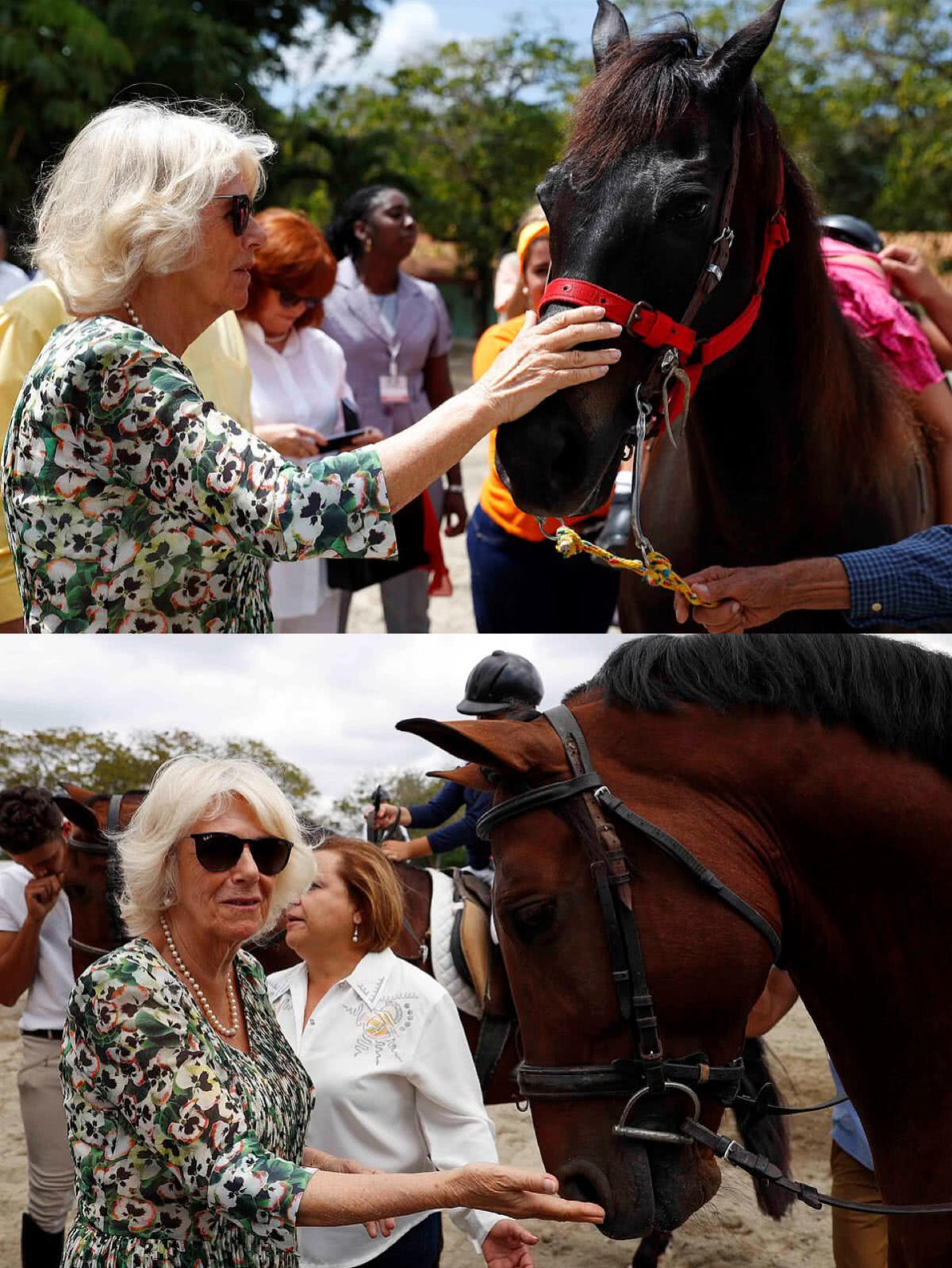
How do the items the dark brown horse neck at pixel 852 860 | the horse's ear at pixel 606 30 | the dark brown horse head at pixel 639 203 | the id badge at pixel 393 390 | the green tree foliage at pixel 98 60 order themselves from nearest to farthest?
the dark brown horse neck at pixel 852 860 → the dark brown horse head at pixel 639 203 → the horse's ear at pixel 606 30 → the id badge at pixel 393 390 → the green tree foliage at pixel 98 60

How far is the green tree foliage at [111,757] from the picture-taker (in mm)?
1726

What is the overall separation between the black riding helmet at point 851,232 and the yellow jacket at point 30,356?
2.16 meters

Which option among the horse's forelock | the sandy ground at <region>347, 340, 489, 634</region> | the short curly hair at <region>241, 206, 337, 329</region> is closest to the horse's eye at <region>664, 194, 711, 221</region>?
the horse's forelock

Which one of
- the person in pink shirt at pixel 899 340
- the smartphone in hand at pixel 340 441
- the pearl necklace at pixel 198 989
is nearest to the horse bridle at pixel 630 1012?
the pearl necklace at pixel 198 989

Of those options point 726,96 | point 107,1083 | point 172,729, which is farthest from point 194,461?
point 726,96

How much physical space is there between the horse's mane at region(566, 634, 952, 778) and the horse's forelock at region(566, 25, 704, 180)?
3.25ft

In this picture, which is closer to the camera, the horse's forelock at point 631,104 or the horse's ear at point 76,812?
the horse's ear at point 76,812

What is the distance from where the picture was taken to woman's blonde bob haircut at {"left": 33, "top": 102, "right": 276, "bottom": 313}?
1.92 metres

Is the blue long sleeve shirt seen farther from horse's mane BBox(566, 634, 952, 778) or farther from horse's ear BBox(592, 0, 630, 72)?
horse's ear BBox(592, 0, 630, 72)

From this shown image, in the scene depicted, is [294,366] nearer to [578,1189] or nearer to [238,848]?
[238,848]

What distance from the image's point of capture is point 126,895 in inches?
67.4

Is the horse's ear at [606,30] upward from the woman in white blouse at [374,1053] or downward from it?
upward

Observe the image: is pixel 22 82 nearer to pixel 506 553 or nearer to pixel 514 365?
pixel 506 553

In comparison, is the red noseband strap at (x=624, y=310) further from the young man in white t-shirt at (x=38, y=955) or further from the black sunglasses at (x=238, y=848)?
the young man in white t-shirt at (x=38, y=955)
